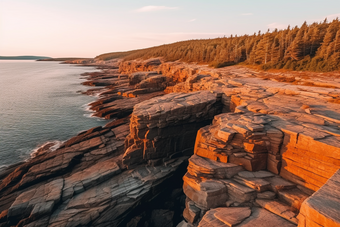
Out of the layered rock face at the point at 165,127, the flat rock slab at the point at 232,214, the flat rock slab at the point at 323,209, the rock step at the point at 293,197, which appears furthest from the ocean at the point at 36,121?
the flat rock slab at the point at 323,209

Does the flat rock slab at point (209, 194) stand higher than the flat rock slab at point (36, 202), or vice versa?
the flat rock slab at point (209, 194)

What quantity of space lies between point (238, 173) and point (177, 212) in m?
7.84

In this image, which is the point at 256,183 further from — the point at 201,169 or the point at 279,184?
the point at 201,169

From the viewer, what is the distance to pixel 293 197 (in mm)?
12344

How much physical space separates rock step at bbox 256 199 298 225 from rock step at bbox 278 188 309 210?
1.11ft

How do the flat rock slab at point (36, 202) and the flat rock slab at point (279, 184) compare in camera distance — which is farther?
the flat rock slab at point (36, 202)

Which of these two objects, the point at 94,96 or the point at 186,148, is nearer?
the point at 186,148

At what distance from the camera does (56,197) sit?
17.1m

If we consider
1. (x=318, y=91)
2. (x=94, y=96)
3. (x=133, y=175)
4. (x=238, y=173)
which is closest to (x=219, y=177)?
(x=238, y=173)

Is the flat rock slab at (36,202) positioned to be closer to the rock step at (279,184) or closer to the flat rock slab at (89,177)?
the flat rock slab at (89,177)

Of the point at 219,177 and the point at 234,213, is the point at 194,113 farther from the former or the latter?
the point at 234,213

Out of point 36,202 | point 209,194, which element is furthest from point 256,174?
point 36,202

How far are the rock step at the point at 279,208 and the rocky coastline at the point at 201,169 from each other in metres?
0.06

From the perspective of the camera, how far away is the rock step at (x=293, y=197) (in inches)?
471
